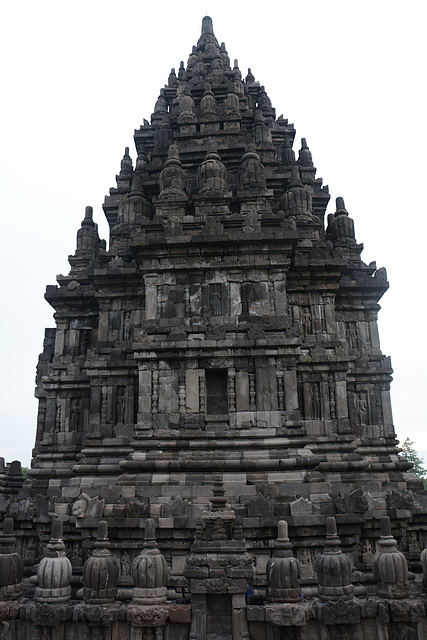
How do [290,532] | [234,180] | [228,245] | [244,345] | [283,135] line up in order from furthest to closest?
[283,135] → [234,180] → [228,245] → [244,345] → [290,532]

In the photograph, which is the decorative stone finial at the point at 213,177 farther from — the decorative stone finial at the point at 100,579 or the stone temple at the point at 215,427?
the decorative stone finial at the point at 100,579

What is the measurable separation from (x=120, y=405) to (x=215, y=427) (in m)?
3.74

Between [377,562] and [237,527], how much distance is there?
2.66m

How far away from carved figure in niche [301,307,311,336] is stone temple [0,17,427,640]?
6 centimetres

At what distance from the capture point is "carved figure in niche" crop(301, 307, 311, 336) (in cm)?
1628

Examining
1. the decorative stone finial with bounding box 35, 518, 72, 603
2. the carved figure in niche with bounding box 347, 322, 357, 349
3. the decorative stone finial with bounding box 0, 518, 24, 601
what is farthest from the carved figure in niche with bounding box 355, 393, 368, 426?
the decorative stone finial with bounding box 0, 518, 24, 601

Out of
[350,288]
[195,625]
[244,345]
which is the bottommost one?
[195,625]

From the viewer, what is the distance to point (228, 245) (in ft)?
47.6

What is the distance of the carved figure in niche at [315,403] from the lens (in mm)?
15492

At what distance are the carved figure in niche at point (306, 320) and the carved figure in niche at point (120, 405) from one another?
5662mm

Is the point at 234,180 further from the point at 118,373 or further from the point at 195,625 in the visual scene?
the point at 195,625

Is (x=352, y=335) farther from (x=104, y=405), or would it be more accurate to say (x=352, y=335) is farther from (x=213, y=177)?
(x=104, y=405)

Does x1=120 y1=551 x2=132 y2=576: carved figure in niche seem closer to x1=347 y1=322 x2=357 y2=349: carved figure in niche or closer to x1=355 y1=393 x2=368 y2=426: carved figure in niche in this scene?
x1=355 y1=393 x2=368 y2=426: carved figure in niche

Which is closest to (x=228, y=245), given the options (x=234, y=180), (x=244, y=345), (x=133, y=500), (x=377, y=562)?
(x=244, y=345)
